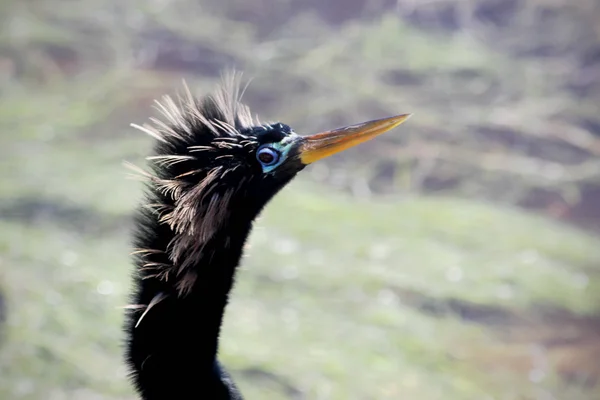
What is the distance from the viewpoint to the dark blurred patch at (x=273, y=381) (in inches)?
93.8

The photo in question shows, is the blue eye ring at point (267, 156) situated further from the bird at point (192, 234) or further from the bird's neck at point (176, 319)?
the bird's neck at point (176, 319)

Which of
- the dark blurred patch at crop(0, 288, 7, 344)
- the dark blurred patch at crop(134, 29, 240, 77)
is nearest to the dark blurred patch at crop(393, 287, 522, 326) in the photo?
the dark blurred patch at crop(0, 288, 7, 344)

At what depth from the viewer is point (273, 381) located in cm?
241

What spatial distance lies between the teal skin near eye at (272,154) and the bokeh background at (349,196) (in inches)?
57.0

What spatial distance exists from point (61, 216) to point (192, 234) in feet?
7.16

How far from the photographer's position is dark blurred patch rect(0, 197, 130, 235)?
2.96 meters

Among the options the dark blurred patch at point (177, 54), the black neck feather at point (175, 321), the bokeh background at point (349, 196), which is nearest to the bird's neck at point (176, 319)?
the black neck feather at point (175, 321)

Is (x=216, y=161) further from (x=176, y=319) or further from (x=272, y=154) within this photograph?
(x=176, y=319)

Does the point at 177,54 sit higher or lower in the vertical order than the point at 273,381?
higher

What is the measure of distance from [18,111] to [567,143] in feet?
9.73

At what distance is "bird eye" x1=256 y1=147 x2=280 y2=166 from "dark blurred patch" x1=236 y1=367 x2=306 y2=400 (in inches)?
58.3

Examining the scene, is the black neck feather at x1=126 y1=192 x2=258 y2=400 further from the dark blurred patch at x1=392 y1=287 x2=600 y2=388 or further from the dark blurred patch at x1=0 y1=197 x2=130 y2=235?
the dark blurred patch at x1=0 y1=197 x2=130 y2=235

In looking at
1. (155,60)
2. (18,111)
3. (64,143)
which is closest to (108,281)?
(64,143)

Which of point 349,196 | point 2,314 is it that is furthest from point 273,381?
point 349,196
